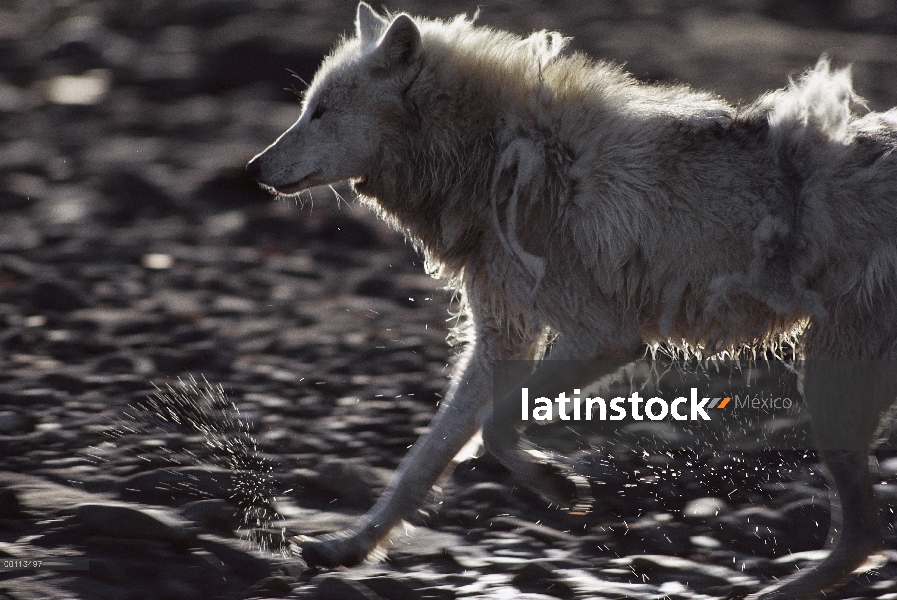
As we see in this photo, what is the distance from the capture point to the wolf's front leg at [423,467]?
190 inches

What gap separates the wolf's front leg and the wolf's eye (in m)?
1.16

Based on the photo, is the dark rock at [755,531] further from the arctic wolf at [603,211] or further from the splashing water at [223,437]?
the splashing water at [223,437]

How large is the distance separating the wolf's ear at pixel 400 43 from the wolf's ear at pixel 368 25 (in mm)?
284

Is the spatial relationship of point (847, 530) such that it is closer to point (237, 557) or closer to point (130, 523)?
point (237, 557)

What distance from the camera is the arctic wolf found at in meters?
4.39

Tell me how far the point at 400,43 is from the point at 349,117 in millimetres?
372

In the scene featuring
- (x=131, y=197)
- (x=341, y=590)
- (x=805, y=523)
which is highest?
(x=131, y=197)

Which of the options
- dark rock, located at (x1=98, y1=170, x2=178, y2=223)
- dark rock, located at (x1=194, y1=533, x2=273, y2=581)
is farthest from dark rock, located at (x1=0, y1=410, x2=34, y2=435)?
dark rock, located at (x1=98, y1=170, x2=178, y2=223)

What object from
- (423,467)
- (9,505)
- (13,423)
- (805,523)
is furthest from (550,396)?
(13,423)

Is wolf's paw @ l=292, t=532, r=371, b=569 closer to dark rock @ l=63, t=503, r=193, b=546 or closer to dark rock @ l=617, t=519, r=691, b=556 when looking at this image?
dark rock @ l=63, t=503, r=193, b=546

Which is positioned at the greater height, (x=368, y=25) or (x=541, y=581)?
(x=368, y=25)

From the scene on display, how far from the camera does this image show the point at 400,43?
478 cm

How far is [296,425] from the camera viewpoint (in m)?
6.35

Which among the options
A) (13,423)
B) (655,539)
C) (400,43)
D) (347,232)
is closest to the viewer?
(400,43)
